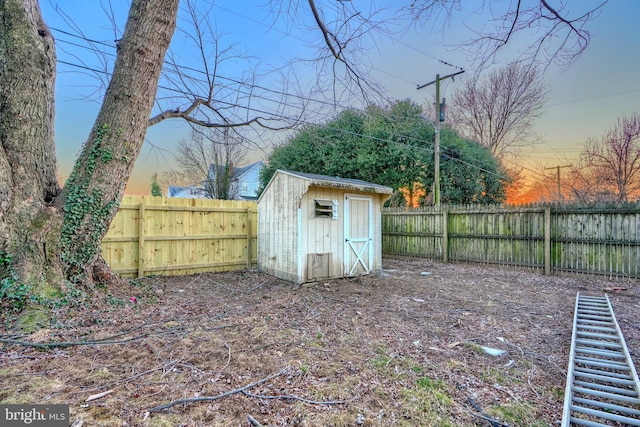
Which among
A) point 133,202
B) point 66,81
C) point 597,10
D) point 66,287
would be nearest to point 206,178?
point 133,202

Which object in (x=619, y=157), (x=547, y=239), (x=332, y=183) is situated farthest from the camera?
(x=619, y=157)

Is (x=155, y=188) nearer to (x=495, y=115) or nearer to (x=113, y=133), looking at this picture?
(x=113, y=133)

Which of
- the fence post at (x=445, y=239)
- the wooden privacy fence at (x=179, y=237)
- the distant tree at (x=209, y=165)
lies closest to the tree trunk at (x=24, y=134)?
the wooden privacy fence at (x=179, y=237)

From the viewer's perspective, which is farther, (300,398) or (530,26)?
(530,26)

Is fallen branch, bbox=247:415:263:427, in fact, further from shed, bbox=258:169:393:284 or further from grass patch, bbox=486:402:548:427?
shed, bbox=258:169:393:284

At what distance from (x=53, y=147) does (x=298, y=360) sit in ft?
12.9

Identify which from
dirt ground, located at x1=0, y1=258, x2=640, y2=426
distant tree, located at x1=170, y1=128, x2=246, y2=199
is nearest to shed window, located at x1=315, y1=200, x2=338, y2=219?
dirt ground, located at x1=0, y1=258, x2=640, y2=426

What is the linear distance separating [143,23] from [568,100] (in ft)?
32.0

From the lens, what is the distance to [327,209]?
6301mm

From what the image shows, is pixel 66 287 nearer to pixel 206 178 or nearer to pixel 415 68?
pixel 415 68

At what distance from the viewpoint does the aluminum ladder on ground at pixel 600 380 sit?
201 centimetres

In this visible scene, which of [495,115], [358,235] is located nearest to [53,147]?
[358,235]

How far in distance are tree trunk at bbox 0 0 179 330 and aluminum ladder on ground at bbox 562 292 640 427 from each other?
4.98m

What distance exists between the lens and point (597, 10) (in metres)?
2.62
